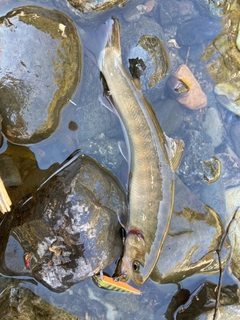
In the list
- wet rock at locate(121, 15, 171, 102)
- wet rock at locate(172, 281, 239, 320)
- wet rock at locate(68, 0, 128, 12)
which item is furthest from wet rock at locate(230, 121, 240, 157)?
wet rock at locate(68, 0, 128, 12)

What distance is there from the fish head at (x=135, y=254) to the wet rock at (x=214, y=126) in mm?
1887

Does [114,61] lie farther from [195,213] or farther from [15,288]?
[15,288]

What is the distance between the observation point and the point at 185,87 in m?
4.51

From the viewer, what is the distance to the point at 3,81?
3568 millimetres

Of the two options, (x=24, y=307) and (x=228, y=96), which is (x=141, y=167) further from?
(x=24, y=307)

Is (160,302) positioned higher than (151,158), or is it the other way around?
(151,158)

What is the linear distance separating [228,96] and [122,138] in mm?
1742

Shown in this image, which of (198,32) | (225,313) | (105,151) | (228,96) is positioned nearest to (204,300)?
(225,313)

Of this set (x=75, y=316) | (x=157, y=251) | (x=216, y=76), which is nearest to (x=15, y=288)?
(x=75, y=316)

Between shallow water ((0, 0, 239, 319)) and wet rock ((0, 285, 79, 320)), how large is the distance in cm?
7

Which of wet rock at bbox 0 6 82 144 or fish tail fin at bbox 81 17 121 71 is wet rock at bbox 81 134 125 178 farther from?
fish tail fin at bbox 81 17 121 71

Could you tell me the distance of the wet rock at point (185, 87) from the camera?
448 cm

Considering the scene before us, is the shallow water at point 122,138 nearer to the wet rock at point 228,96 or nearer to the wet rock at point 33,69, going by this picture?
the wet rock at point 228,96

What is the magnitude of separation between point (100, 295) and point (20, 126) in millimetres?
2453
